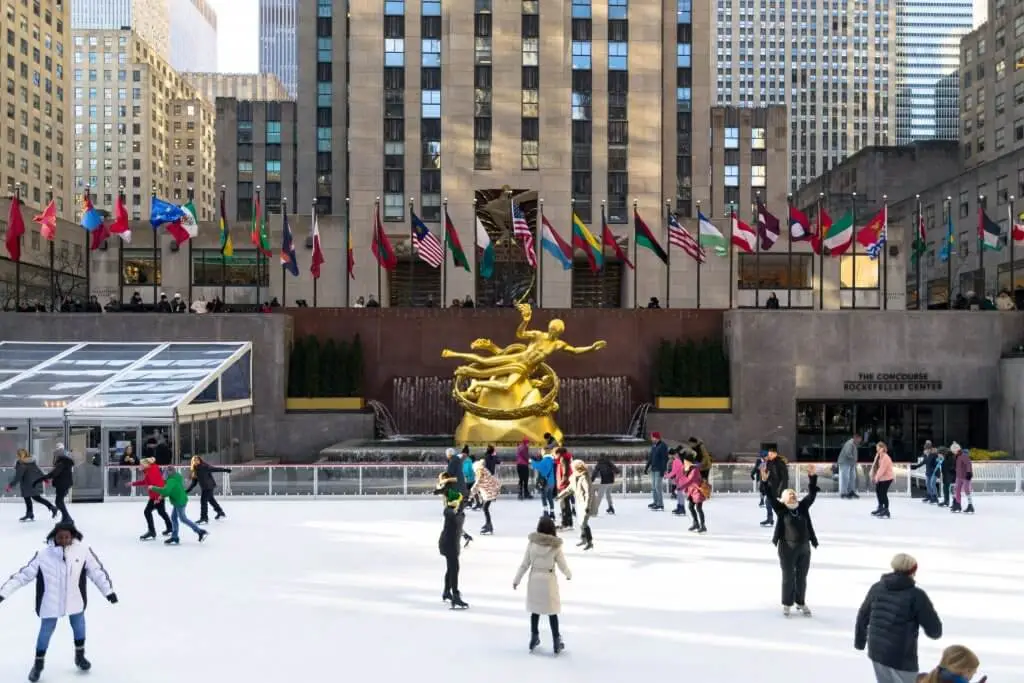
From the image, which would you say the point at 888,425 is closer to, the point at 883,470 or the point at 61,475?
the point at 883,470

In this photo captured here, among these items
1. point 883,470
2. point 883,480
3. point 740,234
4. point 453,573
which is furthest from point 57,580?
point 740,234

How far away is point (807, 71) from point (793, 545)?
143 metres

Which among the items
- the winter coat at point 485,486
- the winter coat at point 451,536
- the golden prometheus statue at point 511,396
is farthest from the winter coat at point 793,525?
the golden prometheus statue at point 511,396

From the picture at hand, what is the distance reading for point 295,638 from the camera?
10.4 metres

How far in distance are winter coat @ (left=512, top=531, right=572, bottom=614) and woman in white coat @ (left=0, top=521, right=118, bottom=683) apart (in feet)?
12.0

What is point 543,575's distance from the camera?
973 centimetres

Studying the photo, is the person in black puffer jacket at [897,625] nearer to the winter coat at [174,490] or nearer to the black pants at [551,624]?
the black pants at [551,624]

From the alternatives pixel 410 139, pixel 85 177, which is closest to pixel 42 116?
pixel 85 177

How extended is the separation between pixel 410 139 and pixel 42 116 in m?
56.3

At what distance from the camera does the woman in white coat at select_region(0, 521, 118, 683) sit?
880 cm

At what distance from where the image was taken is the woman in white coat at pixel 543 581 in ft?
31.8

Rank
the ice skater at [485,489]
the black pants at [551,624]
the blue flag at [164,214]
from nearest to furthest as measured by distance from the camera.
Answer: the black pants at [551,624] < the ice skater at [485,489] < the blue flag at [164,214]

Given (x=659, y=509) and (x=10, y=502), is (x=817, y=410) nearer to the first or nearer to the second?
(x=659, y=509)

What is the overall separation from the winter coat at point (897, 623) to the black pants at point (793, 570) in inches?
155
